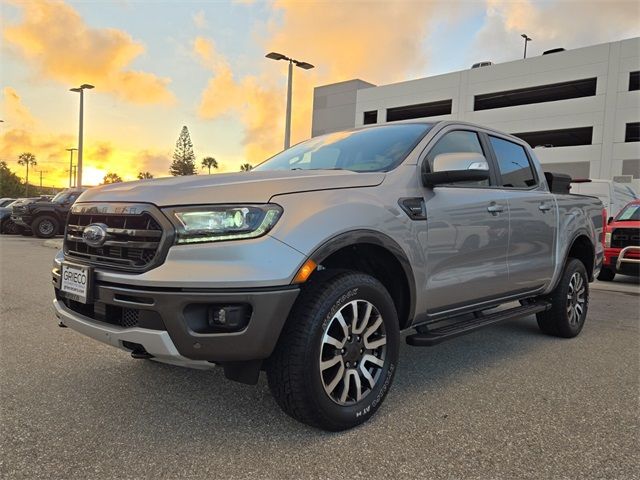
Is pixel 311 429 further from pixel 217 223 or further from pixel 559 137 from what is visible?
pixel 559 137

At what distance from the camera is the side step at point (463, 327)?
329 cm

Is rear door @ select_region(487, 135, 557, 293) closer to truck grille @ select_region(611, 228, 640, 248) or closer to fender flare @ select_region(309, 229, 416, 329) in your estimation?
fender flare @ select_region(309, 229, 416, 329)

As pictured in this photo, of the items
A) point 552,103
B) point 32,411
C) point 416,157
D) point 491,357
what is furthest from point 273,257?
point 552,103

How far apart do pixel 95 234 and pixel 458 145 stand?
8.66ft

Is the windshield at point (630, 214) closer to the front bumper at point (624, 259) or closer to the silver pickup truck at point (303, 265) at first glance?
the front bumper at point (624, 259)

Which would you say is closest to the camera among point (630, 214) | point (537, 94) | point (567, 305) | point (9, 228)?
point (567, 305)

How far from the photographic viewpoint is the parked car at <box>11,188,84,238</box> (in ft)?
59.5

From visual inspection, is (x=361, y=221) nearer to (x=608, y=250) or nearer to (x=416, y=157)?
(x=416, y=157)

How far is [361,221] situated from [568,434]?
A: 1622 millimetres

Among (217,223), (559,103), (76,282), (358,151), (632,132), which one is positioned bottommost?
(76,282)

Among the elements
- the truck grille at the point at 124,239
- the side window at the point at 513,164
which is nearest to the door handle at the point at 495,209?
the side window at the point at 513,164

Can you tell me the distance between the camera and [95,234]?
109 inches

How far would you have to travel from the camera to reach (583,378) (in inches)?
151

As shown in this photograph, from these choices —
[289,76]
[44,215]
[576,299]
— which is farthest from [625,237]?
[44,215]
